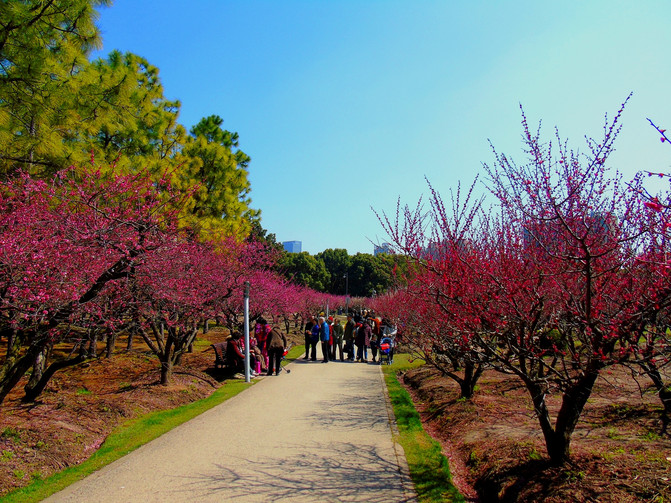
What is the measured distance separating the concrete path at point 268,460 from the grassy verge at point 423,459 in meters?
0.14

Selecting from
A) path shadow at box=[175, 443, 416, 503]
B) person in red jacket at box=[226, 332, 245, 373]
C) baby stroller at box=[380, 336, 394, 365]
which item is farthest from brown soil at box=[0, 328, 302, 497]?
baby stroller at box=[380, 336, 394, 365]

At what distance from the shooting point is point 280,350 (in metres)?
11.9

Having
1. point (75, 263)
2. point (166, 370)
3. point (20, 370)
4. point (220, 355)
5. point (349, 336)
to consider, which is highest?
point (75, 263)

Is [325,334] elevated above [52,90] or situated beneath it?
situated beneath

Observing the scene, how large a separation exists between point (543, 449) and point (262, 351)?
9.37m

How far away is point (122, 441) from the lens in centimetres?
621

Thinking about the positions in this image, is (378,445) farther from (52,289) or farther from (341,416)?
(52,289)

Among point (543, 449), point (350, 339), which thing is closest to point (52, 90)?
point (543, 449)

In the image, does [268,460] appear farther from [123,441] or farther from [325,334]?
[325,334]

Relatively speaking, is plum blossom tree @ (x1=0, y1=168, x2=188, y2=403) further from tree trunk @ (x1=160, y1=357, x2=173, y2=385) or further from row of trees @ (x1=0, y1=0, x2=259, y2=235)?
tree trunk @ (x1=160, y1=357, x2=173, y2=385)

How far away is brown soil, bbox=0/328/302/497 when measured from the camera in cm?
524

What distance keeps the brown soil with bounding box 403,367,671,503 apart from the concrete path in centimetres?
84

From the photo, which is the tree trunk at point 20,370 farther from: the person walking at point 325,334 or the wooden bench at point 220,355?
the person walking at point 325,334

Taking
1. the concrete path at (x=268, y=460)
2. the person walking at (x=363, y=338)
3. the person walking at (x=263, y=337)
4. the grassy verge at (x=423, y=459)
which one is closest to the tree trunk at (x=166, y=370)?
the concrete path at (x=268, y=460)
